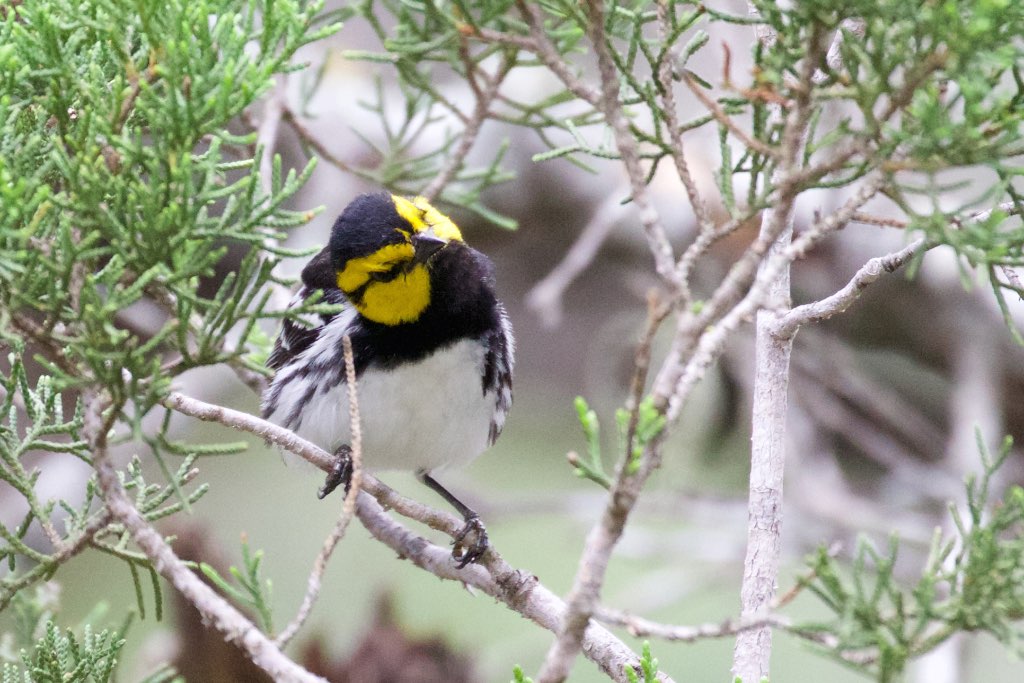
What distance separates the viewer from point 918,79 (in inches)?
29.8

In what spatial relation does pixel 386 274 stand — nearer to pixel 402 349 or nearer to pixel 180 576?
pixel 402 349

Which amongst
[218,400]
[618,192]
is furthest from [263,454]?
[618,192]

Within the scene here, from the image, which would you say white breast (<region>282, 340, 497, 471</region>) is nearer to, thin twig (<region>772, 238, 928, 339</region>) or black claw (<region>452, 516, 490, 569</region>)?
black claw (<region>452, 516, 490, 569</region>)

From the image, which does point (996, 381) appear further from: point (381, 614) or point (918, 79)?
point (918, 79)

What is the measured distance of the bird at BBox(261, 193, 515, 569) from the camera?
1552 mm

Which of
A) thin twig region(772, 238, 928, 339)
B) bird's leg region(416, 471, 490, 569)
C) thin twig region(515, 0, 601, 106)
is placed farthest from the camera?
bird's leg region(416, 471, 490, 569)

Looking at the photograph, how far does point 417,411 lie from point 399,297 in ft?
0.64

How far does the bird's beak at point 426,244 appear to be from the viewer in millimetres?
1519

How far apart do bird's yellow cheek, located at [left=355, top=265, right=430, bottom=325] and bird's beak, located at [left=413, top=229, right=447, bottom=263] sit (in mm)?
48

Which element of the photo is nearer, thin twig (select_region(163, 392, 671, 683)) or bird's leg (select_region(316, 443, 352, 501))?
thin twig (select_region(163, 392, 671, 683))

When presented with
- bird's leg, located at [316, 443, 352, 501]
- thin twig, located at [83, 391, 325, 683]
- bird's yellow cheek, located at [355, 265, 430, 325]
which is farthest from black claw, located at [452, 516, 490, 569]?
thin twig, located at [83, 391, 325, 683]

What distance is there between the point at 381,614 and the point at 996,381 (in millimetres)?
1928

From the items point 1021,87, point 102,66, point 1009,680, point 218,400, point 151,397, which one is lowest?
point 151,397

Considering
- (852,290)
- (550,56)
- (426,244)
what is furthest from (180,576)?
(426,244)
